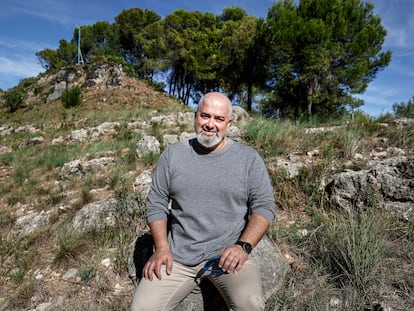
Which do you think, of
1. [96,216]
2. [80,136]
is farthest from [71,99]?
[96,216]

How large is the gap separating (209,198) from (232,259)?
0.41 m

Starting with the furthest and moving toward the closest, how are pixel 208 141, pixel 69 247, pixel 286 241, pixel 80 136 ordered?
pixel 80 136
pixel 69 247
pixel 286 241
pixel 208 141

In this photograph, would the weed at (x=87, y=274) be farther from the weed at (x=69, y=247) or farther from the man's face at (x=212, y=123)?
the man's face at (x=212, y=123)

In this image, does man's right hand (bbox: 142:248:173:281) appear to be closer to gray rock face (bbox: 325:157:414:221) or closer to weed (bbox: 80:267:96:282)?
weed (bbox: 80:267:96:282)

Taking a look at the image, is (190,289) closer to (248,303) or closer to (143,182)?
(248,303)

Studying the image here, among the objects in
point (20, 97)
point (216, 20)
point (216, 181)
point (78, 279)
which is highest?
point (216, 20)

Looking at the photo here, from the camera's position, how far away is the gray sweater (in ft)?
5.44

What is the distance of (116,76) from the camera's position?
632 inches

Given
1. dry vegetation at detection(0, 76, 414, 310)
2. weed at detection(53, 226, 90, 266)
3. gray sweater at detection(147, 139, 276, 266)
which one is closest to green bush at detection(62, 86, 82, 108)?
dry vegetation at detection(0, 76, 414, 310)

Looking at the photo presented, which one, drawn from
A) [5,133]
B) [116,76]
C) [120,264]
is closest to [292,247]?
[120,264]

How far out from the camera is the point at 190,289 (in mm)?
1634

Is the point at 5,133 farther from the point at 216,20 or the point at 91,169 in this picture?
the point at 216,20

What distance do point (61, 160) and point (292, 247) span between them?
4851 mm

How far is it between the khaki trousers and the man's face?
2.70 ft
